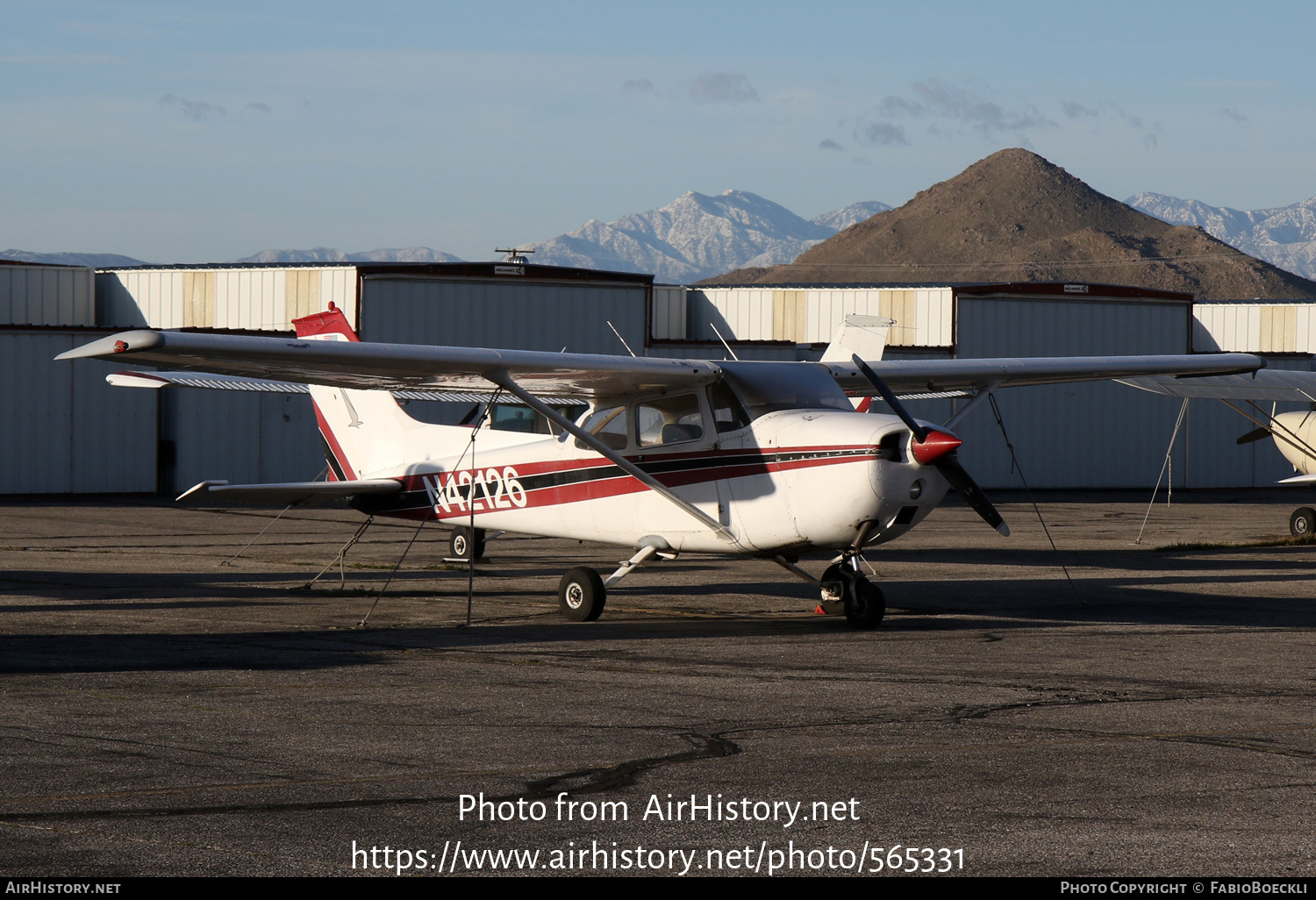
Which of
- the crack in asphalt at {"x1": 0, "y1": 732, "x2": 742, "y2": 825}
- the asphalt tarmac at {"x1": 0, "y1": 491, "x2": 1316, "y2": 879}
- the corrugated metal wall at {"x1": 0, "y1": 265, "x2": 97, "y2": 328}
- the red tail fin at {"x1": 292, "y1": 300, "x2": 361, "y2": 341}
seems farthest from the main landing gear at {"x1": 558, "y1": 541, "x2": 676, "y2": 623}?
the corrugated metal wall at {"x1": 0, "y1": 265, "x2": 97, "y2": 328}

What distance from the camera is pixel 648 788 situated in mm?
6316

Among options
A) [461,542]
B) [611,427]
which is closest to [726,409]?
[611,427]

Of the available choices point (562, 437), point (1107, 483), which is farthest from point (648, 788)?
point (1107, 483)

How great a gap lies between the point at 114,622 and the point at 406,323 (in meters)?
21.0

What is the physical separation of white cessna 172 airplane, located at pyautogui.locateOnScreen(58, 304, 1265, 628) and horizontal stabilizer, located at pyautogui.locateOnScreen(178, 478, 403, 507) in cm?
4

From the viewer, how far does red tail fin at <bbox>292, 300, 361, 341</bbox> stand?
1689 cm

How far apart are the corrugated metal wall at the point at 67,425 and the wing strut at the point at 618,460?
2268 cm

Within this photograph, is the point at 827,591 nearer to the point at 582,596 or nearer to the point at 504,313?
the point at 582,596

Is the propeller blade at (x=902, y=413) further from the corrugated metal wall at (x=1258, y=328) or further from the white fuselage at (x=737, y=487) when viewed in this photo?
the corrugated metal wall at (x=1258, y=328)

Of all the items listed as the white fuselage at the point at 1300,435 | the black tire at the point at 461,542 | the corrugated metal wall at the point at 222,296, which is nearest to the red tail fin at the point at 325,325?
the black tire at the point at 461,542

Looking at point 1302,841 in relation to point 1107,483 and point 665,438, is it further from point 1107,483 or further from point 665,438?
point 1107,483

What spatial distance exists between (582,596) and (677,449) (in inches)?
65.0

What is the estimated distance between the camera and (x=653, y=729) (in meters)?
7.76

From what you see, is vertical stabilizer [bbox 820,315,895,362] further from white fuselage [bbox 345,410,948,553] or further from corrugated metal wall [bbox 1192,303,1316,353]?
corrugated metal wall [bbox 1192,303,1316,353]
